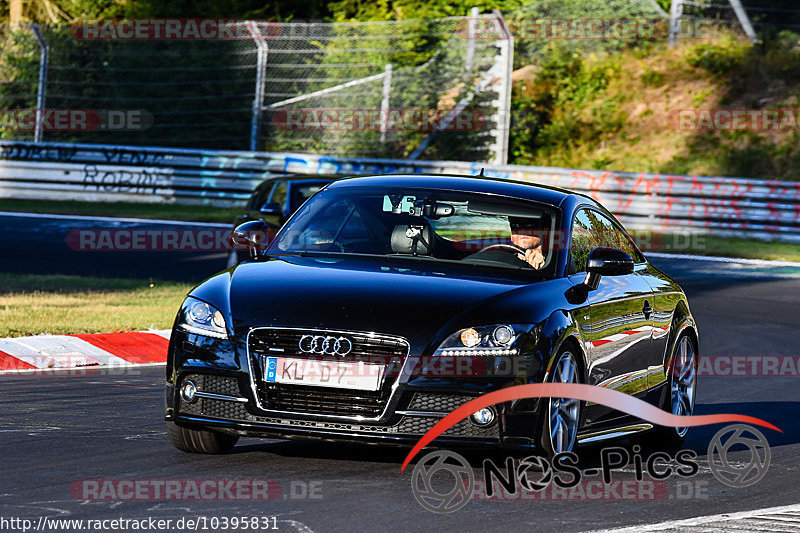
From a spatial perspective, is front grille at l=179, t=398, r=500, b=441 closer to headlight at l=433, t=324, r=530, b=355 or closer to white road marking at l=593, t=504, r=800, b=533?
headlight at l=433, t=324, r=530, b=355

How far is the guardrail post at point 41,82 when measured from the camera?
31.2 meters

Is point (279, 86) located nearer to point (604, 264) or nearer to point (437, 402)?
point (604, 264)

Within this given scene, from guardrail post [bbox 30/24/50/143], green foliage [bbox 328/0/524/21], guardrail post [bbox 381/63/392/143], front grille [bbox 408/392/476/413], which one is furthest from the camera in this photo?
green foliage [bbox 328/0/524/21]

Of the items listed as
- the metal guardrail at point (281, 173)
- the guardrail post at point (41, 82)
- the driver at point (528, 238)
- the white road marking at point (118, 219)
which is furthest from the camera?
the guardrail post at point (41, 82)

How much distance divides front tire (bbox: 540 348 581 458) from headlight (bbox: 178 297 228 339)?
63.0 inches

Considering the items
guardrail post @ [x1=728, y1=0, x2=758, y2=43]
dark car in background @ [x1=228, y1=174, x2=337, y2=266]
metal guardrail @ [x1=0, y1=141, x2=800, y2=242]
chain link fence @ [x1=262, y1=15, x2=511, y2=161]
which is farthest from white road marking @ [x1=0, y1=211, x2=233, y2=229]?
guardrail post @ [x1=728, y1=0, x2=758, y2=43]

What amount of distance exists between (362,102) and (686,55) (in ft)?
24.7

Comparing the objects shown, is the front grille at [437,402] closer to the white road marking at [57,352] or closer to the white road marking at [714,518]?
the white road marking at [714,518]

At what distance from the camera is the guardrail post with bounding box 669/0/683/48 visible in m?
31.9

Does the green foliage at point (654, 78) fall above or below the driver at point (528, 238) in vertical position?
above

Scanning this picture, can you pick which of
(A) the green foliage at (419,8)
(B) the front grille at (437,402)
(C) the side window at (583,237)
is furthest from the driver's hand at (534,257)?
(A) the green foliage at (419,8)

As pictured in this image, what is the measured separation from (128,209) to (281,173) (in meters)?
3.17

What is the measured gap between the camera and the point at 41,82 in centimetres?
3181

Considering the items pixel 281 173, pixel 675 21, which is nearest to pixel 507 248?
pixel 281 173
